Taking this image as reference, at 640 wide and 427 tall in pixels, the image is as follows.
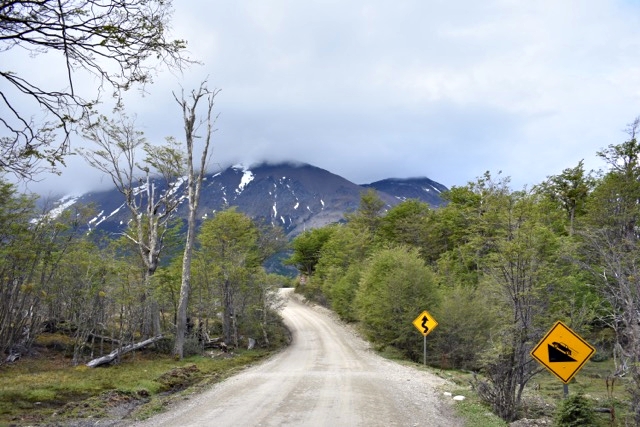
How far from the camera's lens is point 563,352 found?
9172mm

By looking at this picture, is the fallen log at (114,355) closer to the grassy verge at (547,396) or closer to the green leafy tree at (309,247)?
the grassy verge at (547,396)

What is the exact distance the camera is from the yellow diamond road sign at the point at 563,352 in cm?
903

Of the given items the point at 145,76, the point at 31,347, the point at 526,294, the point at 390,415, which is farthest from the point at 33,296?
the point at 526,294

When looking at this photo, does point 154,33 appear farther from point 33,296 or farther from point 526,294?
point 33,296

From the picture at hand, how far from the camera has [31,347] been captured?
20547 mm

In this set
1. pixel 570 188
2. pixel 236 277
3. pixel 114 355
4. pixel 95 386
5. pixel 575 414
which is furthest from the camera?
pixel 570 188

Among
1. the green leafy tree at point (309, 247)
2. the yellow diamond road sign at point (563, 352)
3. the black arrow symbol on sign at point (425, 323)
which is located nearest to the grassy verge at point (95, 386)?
the yellow diamond road sign at point (563, 352)

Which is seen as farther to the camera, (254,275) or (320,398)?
(254,275)

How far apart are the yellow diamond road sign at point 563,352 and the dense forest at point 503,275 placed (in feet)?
5.55

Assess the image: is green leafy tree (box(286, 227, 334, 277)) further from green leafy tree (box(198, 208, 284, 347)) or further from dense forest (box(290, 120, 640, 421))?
green leafy tree (box(198, 208, 284, 347))

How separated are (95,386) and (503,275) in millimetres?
12216

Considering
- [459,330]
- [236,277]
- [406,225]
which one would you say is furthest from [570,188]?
[236,277]

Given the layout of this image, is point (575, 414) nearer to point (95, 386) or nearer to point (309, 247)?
point (95, 386)

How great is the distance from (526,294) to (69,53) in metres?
11.8
